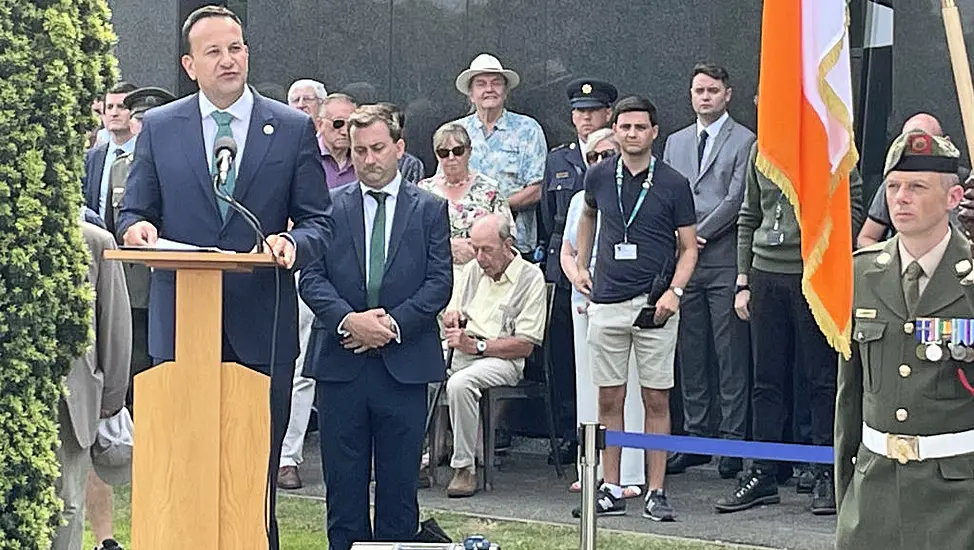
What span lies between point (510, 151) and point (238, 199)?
440cm

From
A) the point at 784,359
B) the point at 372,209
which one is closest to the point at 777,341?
the point at 784,359

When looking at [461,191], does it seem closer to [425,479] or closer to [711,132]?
[711,132]

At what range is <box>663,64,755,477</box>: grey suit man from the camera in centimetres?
1006

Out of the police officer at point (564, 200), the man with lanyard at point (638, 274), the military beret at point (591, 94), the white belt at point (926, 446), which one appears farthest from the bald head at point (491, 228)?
the white belt at point (926, 446)

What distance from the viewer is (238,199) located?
22.0 ft

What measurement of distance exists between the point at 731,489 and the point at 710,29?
10.1ft

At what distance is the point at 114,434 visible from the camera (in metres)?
6.59

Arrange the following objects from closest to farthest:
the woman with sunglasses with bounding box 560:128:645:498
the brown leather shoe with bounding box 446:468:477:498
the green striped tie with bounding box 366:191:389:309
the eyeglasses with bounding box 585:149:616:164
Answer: the green striped tie with bounding box 366:191:389:309 → the woman with sunglasses with bounding box 560:128:645:498 → the brown leather shoe with bounding box 446:468:477:498 → the eyeglasses with bounding box 585:149:616:164

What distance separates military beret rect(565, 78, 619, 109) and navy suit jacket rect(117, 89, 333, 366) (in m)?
4.13

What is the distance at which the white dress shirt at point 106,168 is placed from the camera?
1001 centimetres

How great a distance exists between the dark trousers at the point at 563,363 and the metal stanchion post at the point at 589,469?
4.36 m

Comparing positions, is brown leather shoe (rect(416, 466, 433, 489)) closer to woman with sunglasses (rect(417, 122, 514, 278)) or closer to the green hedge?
woman with sunglasses (rect(417, 122, 514, 278))

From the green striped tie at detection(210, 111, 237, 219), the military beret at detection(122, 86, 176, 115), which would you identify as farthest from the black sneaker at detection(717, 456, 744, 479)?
the green striped tie at detection(210, 111, 237, 219)

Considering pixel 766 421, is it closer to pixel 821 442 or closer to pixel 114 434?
pixel 821 442
